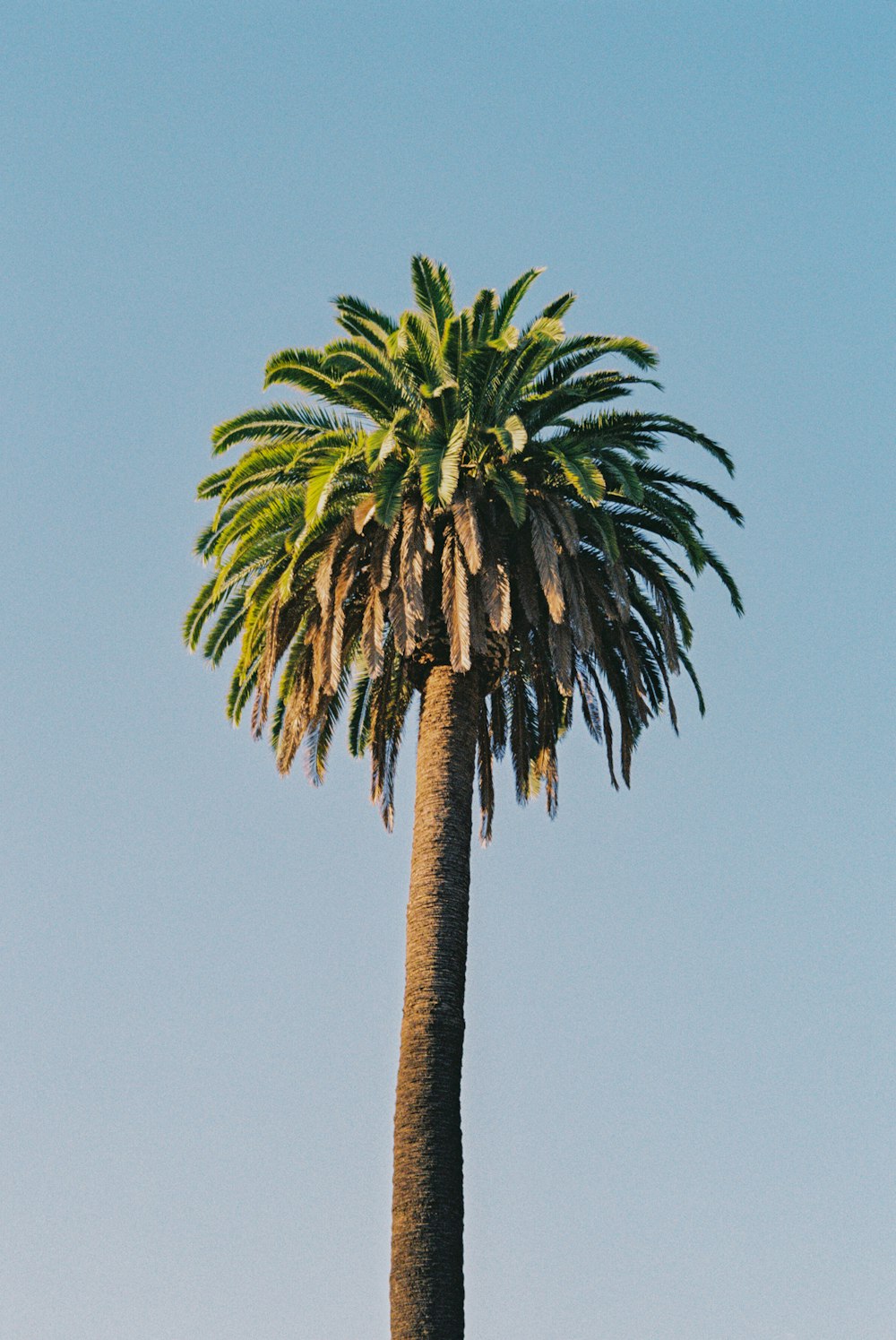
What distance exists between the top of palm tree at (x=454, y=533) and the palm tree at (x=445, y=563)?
0.04 m

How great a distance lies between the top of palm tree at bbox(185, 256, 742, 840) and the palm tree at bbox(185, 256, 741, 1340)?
0.04 metres

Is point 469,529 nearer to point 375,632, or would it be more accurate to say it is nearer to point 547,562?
point 547,562

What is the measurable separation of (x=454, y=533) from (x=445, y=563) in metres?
0.59

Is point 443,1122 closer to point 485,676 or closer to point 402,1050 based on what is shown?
point 402,1050

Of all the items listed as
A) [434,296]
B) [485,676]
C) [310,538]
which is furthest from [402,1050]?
[434,296]

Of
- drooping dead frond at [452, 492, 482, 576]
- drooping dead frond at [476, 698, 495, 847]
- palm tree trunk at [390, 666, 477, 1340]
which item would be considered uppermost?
drooping dead frond at [452, 492, 482, 576]

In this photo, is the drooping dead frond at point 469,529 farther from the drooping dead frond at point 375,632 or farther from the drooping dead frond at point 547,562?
the drooping dead frond at point 375,632

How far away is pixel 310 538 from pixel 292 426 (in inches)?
88.0

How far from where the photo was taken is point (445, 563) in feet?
74.7

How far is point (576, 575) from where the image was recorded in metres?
23.3

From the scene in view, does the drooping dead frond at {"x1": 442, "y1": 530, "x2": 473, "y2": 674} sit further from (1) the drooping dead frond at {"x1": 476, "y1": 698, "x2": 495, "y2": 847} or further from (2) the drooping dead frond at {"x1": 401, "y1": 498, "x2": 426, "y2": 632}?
(1) the drooping dead frond at {"x1": 476, "y1": 698, "x2": 495, "y2": 847}

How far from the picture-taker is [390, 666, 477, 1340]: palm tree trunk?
18906 mm

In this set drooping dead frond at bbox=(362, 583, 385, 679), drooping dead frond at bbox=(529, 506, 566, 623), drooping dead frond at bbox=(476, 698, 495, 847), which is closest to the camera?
drooping dead frond at bbox=(529, 506, 566, 623)

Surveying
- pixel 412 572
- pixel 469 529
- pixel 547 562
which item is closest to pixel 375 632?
pixel 412 572
